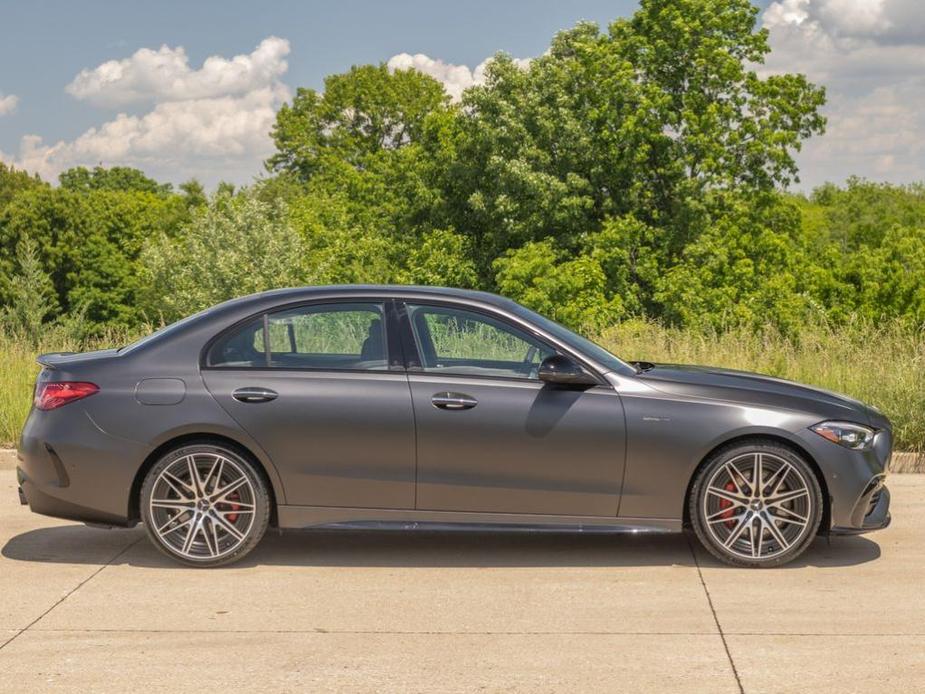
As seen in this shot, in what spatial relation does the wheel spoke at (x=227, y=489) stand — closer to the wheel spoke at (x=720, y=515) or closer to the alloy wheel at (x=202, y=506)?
the alloy wheel at (x=202, y=506)

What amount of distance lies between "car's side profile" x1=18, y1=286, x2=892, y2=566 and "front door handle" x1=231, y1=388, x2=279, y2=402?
11mm

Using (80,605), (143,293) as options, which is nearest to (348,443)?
(80,605)

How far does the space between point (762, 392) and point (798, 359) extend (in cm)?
710

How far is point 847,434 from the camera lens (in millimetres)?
6973

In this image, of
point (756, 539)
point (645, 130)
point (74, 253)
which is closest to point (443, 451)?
point (756, 539)

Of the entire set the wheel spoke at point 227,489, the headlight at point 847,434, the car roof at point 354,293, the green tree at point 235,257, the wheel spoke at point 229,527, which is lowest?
the wheel spoke at point 229,527

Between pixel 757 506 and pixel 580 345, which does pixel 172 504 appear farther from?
pixel 757 506

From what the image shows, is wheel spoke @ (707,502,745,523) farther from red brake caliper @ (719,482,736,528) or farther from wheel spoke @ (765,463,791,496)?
wheel spoke @ (765,463,791,496)

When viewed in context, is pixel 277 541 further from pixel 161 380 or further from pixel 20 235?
pixel 20 235

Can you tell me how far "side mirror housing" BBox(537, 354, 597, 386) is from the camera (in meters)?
6.84

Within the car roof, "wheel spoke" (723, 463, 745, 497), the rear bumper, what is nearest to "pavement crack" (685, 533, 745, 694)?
"wheel spoke" (723, 463, 745, 497)

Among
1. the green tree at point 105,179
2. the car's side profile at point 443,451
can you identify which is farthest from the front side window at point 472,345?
the green tree at point 105,179

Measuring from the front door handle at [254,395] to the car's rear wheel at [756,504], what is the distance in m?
2.39

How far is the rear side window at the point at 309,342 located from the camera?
23.2ft
